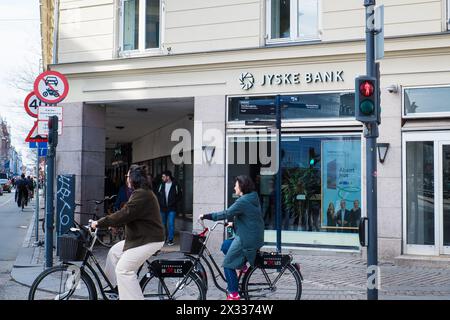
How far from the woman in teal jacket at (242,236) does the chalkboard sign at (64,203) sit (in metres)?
5.37

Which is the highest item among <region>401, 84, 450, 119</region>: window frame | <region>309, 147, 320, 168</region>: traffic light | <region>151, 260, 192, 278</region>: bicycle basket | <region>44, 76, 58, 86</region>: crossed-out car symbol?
<region>44, 76, 58, 86</region>: crossed-out car symbol

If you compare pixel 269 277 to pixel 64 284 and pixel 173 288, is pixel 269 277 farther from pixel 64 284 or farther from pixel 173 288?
pixel 64 284

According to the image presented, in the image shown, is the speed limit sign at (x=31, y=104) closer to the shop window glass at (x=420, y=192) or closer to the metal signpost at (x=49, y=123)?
the metal signpost at (x=49, y=123)

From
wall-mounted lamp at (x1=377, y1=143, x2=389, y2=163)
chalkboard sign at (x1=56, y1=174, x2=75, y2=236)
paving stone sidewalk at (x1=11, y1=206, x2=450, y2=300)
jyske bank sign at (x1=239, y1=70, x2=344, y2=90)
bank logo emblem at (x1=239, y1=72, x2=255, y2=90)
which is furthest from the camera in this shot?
bank logo emblem at (x1=239, y1=72, x2=255, y2=90)

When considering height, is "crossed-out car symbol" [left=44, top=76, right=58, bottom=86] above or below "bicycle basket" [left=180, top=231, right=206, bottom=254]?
above

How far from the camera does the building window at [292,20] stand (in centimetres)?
1180

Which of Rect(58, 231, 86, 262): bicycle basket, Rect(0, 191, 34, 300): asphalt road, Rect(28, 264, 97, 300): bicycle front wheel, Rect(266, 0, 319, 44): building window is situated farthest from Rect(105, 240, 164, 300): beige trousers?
Rect(266, 0, 319, 44): building window

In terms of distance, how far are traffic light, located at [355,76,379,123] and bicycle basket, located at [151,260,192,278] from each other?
9.02ft

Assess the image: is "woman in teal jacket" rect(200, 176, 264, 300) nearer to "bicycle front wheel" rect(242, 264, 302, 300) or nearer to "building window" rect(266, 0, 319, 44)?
"bicycle front wheel" rect(242, 264, 302, 300)

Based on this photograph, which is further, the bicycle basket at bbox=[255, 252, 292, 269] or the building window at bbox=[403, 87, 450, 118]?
the building window at bbox=[403, 87, 450, 118]

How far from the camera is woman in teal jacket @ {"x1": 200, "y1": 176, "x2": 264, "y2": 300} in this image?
6680 mm

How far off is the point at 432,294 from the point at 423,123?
12.8ft

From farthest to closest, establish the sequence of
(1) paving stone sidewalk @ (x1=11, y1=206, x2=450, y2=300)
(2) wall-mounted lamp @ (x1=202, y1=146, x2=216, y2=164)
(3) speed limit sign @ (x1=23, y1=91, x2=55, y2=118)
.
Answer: (2) wall-mounted lamp @ (x1=202, y1=146, x2=216, y2=164) → (3) speed limit sign @ (x1=23, y1=91, x2=55, y2=118) → (1) paving stone sidewalk @ (x1=11, y1=206, x2=450, y2=300)

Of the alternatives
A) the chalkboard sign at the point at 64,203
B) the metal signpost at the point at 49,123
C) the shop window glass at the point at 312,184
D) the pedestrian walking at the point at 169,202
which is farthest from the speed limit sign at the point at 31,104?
the shop window glass at the point at 312,184
